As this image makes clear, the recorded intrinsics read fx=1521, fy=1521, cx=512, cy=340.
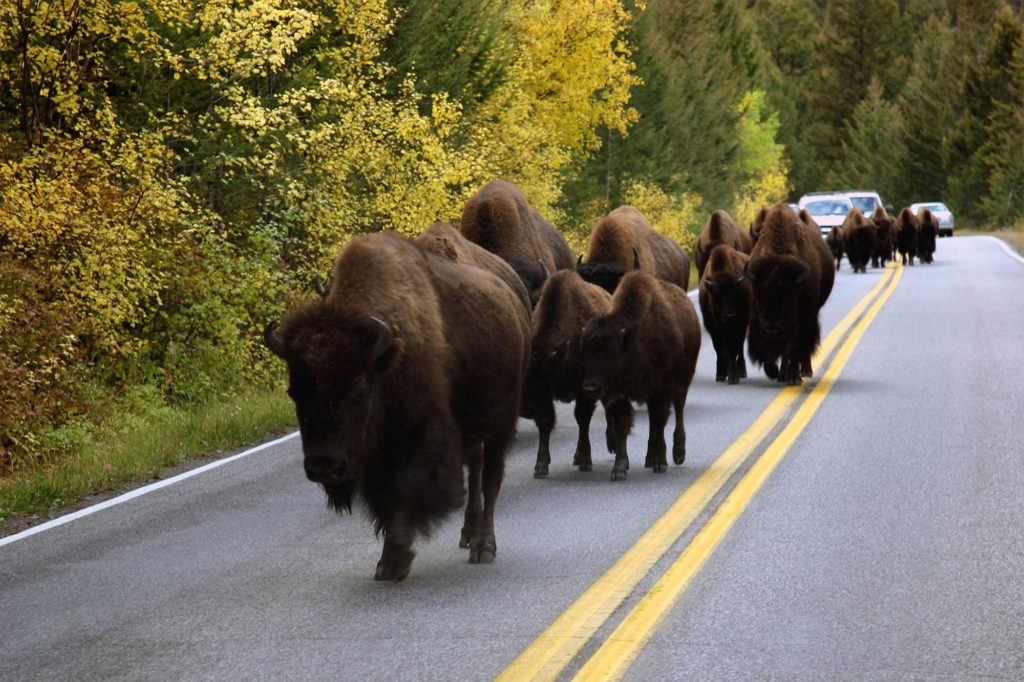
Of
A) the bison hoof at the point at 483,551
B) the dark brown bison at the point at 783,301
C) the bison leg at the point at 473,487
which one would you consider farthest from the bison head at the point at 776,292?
the bison hoof at the point at 483,551

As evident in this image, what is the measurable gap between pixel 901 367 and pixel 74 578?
11.8 metres

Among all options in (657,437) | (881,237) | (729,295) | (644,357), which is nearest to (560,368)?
(644,357)

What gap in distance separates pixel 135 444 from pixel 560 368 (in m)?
3.88

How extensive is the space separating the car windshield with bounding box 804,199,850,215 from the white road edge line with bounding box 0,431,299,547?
37.0 m

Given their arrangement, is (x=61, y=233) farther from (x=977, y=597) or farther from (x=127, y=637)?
(x=977, y=597)

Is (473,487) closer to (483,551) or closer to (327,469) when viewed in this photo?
(483,551)

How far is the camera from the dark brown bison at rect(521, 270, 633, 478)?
35.2 ft

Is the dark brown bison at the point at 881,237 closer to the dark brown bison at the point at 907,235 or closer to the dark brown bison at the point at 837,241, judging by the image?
the dark brown bison at the point at 907,235

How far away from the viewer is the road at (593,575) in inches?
238

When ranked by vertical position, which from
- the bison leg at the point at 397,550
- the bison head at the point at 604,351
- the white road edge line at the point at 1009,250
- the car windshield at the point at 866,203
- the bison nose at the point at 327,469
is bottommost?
the white road edge line at the point at 1009,250

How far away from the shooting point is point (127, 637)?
6.52m

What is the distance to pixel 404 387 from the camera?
7.18 metres

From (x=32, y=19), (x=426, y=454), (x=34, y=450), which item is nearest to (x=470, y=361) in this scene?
(x=426, y=454)

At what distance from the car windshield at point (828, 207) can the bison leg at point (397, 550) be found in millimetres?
41886
